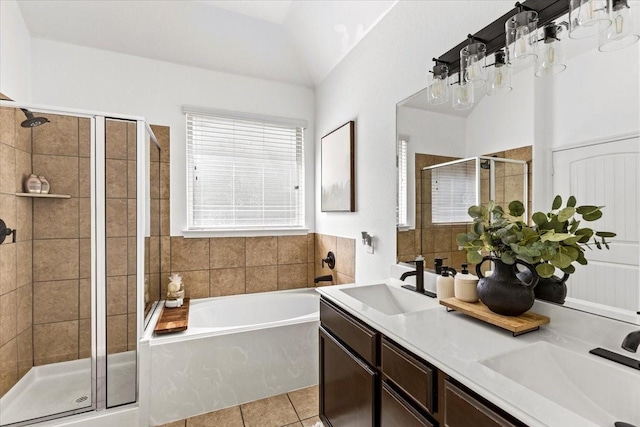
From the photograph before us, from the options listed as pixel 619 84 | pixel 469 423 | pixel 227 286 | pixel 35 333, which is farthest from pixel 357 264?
pixel 35 333

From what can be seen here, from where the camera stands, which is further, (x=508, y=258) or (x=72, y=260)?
(x=72, y=260)

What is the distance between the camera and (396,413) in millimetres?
1073

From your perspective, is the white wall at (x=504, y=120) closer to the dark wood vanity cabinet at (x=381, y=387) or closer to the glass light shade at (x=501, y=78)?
the glass light shade at (x=501, y=78)

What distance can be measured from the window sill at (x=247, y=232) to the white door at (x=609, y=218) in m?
2.36

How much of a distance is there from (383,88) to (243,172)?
1553 millimetres

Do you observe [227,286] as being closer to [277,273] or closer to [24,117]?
[277,273]

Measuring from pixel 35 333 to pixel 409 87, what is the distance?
2842mm

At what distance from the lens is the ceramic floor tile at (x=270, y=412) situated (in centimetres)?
188

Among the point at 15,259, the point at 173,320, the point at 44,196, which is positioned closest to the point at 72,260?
the point at 15,259

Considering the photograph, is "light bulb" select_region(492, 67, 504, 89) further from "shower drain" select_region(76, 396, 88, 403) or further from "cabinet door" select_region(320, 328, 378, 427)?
"shower drain" select_region(76, 396, 88, 403)

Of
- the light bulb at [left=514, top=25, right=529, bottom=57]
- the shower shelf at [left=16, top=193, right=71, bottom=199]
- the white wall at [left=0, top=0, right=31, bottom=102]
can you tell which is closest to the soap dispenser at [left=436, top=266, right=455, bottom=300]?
the light bulb at [left=514, top=25, right=529, bottom=57]

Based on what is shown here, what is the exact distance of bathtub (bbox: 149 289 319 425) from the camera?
1.91 m

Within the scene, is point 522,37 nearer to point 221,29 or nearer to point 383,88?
point 383,88

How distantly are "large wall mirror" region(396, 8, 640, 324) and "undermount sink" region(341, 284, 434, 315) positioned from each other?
737 millimetres
